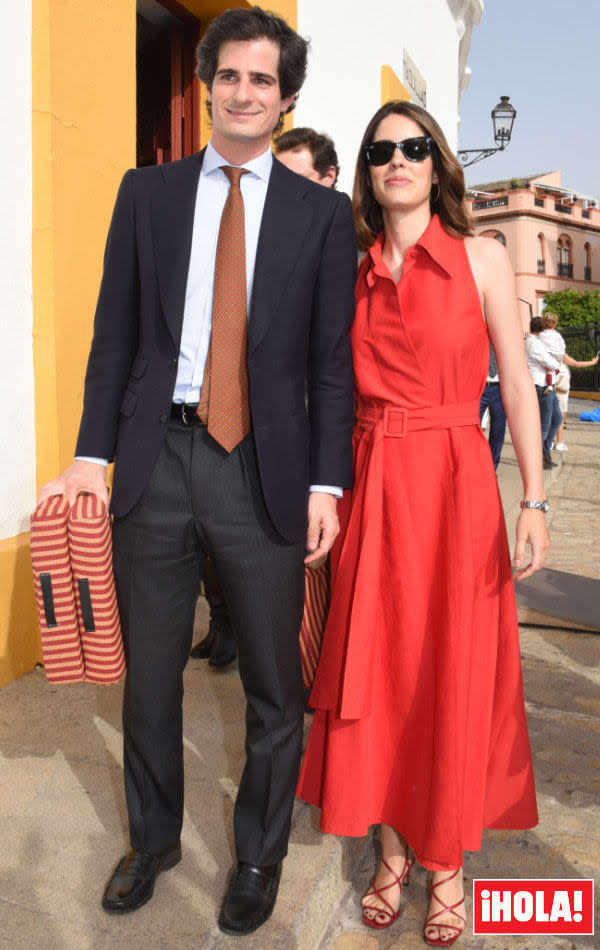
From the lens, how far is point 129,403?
1995mm

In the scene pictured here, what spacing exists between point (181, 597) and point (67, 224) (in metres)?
2.24

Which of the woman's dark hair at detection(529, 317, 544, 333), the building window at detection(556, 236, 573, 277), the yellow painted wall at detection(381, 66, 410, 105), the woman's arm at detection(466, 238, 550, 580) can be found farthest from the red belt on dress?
the building window at detection(556, 236, 573, 277)

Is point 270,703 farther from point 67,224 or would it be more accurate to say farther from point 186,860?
point 67,224

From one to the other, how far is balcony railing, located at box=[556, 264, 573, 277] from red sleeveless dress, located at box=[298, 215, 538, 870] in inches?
2079

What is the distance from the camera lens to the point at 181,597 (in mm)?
2078

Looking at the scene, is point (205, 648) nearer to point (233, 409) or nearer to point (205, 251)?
point (233, 409)

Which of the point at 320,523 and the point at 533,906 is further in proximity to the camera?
the point at 533,906

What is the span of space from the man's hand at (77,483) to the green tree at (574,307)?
141 ft

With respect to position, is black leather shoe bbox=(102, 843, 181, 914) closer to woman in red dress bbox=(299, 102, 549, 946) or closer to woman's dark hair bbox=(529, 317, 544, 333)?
woman in red dress bbox=(299, 102, 549, 946)

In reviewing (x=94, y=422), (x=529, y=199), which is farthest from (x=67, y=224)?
(x=529, y=199)

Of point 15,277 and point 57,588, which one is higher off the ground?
point 15,277

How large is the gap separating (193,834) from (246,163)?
184 cm

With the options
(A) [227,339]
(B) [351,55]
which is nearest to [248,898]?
(A) [227,339]

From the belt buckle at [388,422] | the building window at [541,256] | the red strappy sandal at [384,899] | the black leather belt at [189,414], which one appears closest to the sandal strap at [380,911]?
the red strappy sandal at [384,899]
